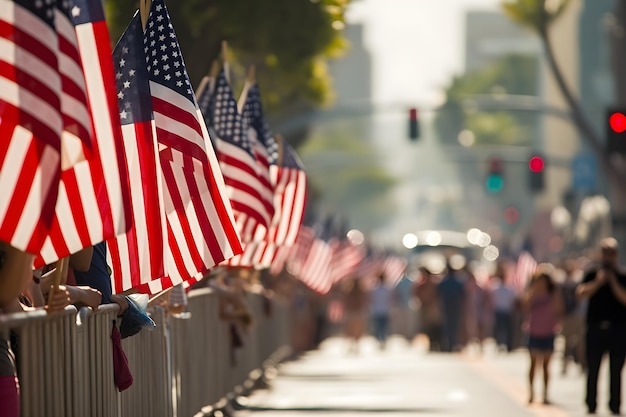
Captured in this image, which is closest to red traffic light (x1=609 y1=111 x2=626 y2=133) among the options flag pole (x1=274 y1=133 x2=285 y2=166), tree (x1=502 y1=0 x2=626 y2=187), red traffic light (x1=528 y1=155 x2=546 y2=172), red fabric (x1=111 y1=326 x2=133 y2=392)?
flag pole (x1=274 y1=133 x2=285 y2=166)

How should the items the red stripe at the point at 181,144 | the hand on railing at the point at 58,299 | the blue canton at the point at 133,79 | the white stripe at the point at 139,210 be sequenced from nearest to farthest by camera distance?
1. the hand on railing at the point at 58,299
2. the blue canton at the point at 133,79
3. the white stripe at the point at 139,210
4. the red stripe at the point at 181,144

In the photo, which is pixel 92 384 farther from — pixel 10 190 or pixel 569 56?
pixel 569 56

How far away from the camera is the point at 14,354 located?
9.78 meters

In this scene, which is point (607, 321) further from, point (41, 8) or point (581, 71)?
point (581, 71)

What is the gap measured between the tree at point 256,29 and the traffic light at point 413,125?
12.0 meters

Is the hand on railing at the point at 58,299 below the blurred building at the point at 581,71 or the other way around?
below

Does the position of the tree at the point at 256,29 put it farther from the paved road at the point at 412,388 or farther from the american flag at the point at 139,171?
the american flag at the point at 139,171

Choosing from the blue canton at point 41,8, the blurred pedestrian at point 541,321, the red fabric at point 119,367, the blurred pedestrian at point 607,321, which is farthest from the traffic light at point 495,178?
the blue canton at point 41,8

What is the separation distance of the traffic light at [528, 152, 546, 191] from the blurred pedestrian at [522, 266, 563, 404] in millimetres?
27617

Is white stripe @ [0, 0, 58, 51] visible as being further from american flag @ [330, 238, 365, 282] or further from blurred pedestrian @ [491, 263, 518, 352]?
american flag @ [330, 238, 365, 282]

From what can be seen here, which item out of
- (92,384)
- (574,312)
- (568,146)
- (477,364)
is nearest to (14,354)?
(92,384)

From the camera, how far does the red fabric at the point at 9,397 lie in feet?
30.2

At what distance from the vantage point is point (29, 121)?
9.23m

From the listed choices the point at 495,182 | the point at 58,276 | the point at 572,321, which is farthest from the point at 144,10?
the point at 495,182
